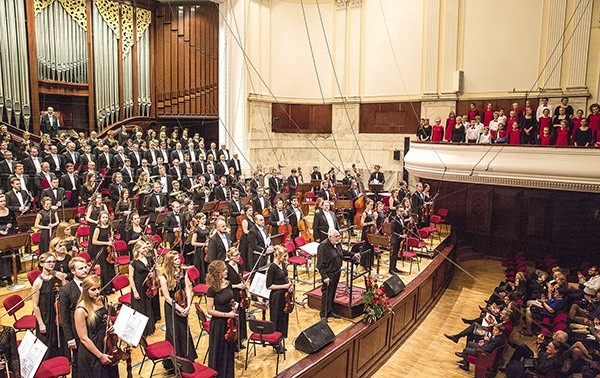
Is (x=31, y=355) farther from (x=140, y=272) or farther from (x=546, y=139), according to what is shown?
(x=546, y=139)

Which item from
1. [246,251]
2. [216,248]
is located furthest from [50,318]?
[246,251]

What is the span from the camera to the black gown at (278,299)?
5879 mm

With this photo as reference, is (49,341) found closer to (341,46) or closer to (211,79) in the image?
(211,79)

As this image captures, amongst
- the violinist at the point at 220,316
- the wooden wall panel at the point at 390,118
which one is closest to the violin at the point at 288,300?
the violinist at the point at 220,316

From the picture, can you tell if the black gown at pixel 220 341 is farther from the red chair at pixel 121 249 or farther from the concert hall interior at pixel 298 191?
the red chair at pixel 121 249

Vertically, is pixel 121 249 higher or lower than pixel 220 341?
higher

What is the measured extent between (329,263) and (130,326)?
3.44 metres

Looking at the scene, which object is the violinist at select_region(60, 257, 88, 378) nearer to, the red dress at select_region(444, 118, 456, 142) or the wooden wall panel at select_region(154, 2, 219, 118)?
the red dress at select_region(444, 118, 456, 142)

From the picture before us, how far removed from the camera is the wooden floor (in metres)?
7.30

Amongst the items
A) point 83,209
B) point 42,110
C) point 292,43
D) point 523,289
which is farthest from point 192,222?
point 292,43

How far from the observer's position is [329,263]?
275 inches

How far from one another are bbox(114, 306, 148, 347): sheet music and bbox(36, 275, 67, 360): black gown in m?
1.15

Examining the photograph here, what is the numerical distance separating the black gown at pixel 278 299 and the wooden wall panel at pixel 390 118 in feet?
36.3

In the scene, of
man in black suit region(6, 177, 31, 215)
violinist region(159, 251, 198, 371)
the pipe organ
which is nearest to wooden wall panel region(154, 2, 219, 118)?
the pipe organ
